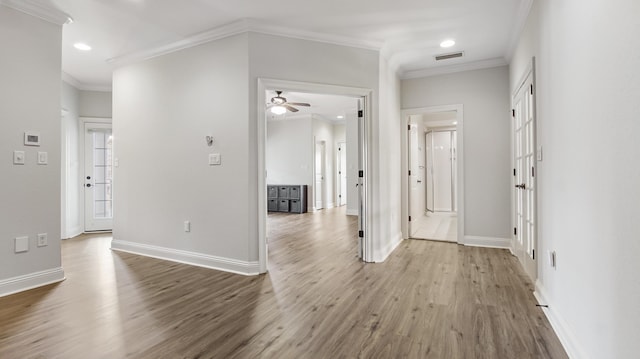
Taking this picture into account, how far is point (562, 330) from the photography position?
2.03 meters

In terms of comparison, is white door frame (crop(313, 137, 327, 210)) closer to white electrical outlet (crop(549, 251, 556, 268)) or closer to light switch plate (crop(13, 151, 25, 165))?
light switch plate (crop(13, 151, 25, 165))

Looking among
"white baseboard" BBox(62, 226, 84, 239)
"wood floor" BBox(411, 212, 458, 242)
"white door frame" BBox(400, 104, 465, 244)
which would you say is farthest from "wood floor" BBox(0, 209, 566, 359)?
"white baseboard" BBox(62, 226, 84, 239)

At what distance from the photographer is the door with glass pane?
19.8 feet

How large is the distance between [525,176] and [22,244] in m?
5.11

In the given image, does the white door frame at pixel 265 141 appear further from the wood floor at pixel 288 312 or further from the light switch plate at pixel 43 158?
the light switch plate at pixel 43 158

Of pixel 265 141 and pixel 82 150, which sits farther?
pixel 82 150

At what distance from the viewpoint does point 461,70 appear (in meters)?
4.73

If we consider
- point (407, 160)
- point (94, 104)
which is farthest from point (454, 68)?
point (94, 104)

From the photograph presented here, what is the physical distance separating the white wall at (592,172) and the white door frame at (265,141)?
1818 millimetres

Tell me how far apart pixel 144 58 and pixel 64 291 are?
2.91 m

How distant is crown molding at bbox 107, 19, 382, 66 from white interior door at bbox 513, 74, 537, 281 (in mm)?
1771

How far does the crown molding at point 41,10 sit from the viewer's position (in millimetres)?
2932

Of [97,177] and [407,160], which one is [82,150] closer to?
[97,177]

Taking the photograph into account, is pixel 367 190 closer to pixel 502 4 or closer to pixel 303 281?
pixel 303 281
